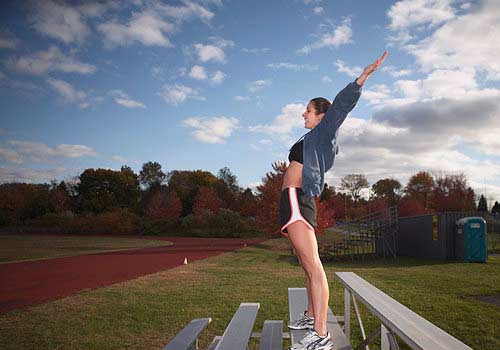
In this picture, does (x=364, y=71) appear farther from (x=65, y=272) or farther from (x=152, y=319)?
(x=65, y=272)

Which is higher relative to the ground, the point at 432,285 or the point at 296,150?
the point at 296,150

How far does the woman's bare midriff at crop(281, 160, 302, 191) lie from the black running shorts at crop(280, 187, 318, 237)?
31 millimetres

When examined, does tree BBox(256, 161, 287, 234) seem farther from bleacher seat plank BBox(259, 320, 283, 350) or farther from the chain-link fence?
bleacher seat plank BBox(259, 320, 283, 350)

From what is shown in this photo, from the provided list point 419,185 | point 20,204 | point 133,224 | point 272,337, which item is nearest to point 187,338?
point 272,337

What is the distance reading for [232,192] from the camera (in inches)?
2717

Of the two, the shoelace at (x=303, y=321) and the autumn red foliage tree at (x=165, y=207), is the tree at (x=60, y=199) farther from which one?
the shoelace at (x=303, y=321)

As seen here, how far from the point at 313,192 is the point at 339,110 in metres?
0.52

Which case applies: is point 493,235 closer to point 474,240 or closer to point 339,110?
point 474,240

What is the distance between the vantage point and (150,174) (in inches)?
3273

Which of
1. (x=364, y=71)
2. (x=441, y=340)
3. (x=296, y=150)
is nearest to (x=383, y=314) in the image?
(x=441, y=340)

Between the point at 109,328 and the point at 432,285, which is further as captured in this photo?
the point at 432,285

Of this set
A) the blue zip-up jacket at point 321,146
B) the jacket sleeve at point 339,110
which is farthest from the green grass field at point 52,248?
the jacket sleeve at point 339,110

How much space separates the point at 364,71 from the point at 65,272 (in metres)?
15.4

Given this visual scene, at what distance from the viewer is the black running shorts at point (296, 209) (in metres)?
2.58
